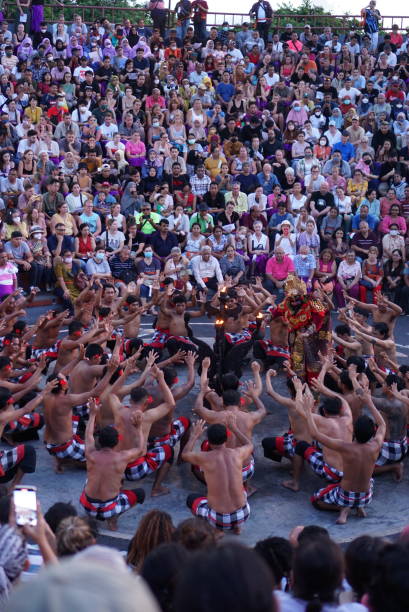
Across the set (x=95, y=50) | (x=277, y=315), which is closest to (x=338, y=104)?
(x=95, y=50)

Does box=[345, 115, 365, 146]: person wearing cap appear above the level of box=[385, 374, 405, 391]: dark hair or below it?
above

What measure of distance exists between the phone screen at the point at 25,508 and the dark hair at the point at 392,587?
176cm

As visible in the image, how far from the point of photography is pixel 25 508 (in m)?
4.43

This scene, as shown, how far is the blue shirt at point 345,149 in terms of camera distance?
2030 cm

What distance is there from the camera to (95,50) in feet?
72.1

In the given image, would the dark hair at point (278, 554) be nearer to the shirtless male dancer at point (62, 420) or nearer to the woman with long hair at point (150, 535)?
the woman with long hair at point (150, 535)

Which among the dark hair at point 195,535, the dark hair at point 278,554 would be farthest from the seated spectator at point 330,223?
the dark hair at point 278,554

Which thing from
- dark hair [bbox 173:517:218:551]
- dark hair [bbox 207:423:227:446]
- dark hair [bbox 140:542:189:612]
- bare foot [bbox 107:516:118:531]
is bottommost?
bare foot [bbox 107:516:118:531]

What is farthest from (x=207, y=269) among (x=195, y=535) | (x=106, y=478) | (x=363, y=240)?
(x=195, y=535)

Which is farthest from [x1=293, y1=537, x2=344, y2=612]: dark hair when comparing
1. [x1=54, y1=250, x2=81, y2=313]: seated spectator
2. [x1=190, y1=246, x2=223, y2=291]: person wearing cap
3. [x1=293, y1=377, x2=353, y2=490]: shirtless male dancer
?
[x1=190, y1=246, x2=223, y2=291]: person wearing cap

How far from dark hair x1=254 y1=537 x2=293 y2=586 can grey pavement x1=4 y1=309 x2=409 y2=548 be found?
293 centimetres

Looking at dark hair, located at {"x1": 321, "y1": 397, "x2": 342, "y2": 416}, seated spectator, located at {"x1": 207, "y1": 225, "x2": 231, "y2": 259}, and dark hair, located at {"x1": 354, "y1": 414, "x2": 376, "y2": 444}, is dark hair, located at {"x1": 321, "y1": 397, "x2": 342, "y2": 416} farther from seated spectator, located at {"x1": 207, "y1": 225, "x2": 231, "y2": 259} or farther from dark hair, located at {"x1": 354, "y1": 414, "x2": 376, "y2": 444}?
seated spectator, located at {"x1": 207, "y1": 225, "x2": 231, "y2": 259}

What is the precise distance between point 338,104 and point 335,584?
19.7 meters

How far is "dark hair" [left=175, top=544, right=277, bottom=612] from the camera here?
244 cm
